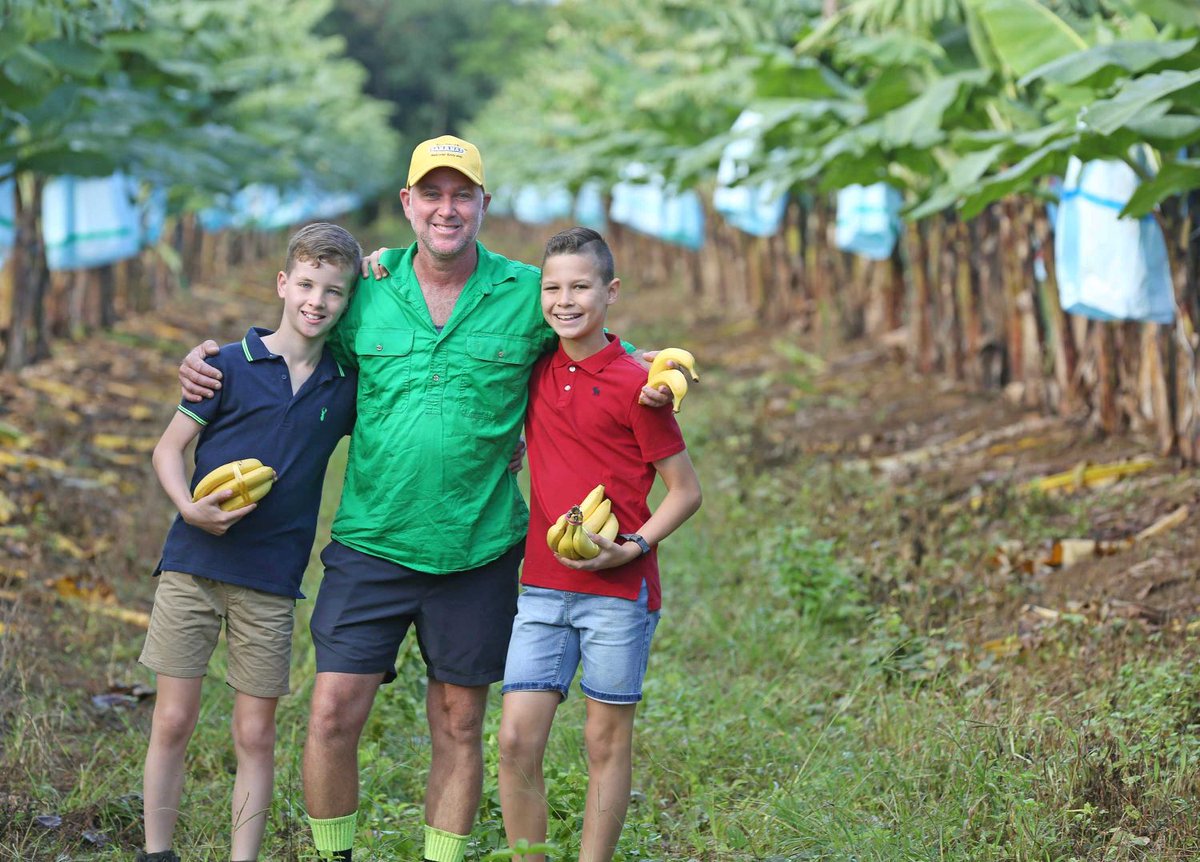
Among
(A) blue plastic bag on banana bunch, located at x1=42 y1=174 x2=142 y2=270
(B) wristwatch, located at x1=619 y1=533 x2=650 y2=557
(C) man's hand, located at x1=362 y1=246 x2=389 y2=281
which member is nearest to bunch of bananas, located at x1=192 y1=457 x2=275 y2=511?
(C) man's hand, located at x1=362 y1=246 x2=389 y2=281

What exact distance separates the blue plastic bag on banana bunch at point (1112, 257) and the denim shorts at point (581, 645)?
5.35 m

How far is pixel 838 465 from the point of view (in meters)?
9.84

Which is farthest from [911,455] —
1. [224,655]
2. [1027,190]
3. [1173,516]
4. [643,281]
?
[643,281]

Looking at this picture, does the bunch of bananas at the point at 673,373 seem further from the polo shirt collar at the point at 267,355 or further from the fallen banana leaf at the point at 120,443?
the fallen banana leaf at the point at 120,443

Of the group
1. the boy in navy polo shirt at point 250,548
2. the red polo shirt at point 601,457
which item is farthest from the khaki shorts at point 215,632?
the red polo shirt at point 601,457

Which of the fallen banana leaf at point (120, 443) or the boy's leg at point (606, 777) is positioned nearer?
the boy's leg at point (606, 777)

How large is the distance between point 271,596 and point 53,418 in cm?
794

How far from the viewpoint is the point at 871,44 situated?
10.2 m

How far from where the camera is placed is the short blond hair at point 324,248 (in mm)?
4000

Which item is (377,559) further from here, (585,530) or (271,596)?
Answer: (585,530)

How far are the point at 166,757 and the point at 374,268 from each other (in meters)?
1.44

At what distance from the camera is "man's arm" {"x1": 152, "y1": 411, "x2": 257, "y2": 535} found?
3854 millimetres

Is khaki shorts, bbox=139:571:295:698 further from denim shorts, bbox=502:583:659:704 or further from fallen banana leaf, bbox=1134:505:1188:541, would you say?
fallen banana leaf, bbox=1134:505:1188:541

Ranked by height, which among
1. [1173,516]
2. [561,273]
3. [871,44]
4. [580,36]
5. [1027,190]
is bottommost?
[1173,516]
